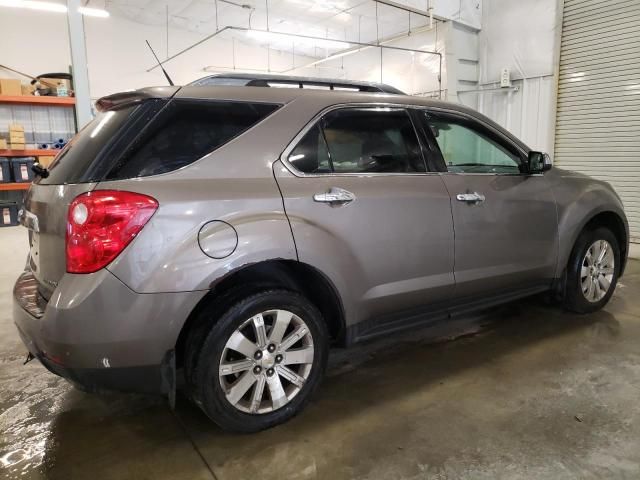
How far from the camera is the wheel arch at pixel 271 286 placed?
192 centimetres

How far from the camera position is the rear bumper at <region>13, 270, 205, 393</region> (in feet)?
5.54

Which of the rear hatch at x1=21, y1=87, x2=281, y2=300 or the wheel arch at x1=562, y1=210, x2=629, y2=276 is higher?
the rear hatch at x1=21, y1=87, x2=281, y2=300

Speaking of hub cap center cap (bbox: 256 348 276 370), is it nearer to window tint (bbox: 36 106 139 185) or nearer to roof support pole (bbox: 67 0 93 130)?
window tint (bbox: 36 106 139 185)

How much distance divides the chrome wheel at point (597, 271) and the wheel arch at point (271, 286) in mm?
2052

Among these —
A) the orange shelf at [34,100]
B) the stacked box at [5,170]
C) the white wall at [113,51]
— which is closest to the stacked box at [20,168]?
the stacked box at [5,170]

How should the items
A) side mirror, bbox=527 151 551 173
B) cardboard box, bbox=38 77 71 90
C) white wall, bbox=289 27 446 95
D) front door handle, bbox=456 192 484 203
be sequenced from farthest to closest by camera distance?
1. white wall, bbox=289 27 446 95
2. cardboard box, bbox=38 77 71 90
3. side mirror, bbox=527 151 551 173
4. front door handle, bbox=456 192 484 203

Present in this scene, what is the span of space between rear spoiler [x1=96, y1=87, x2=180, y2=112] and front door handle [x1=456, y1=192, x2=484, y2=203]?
1.55m

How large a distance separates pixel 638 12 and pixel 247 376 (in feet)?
25.3

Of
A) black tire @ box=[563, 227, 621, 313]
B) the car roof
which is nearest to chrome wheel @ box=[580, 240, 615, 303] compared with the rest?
black tire @ box=[563, 227, 621, 313]

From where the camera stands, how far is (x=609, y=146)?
23.9ft

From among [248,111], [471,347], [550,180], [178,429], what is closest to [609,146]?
[550,180]

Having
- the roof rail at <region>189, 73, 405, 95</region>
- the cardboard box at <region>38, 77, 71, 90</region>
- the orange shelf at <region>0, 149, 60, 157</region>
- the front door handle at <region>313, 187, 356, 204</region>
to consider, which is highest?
the cardboard box at <region>38, 77, 71, 90</region>

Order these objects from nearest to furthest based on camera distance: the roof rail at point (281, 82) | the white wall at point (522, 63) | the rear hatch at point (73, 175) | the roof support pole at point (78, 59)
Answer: the rear hatch at point (73, 175) → the roof rail at point (281, 82) → the roof support pole at point (78, 59) → the white wall at point (522, 63)

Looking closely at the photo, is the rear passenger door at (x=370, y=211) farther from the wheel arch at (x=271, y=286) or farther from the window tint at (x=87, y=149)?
the window tint at (x=87, y=149)
